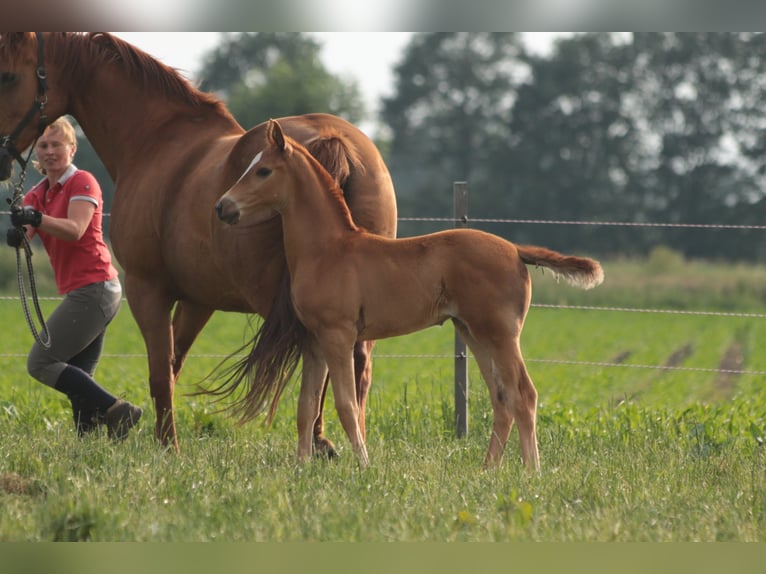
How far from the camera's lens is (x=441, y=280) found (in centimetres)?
542

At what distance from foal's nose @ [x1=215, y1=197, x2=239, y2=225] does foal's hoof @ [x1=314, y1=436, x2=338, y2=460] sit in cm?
139

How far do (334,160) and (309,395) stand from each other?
129 cm

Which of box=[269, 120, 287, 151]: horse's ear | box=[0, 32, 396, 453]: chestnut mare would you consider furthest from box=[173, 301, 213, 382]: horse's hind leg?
box=[269, 120, 287, 151]: horse's ear

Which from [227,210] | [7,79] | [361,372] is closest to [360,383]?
[361,372]

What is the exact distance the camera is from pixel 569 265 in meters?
5.41

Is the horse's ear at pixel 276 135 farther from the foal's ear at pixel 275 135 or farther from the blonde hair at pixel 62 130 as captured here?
the blonde hair at pixel 62 130

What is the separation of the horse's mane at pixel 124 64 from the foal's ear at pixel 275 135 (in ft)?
4.17

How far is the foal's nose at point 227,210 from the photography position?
17.4 feet

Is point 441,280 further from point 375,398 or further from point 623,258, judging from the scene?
point 623,258

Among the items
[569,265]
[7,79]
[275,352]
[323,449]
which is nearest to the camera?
[569,265]

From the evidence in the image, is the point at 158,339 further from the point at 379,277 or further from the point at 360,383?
the point at 379,277

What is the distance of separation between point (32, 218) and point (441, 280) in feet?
7.59

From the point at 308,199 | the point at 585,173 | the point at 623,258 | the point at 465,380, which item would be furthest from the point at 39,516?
the point at 585,173

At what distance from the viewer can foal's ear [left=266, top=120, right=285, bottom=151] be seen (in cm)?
540
